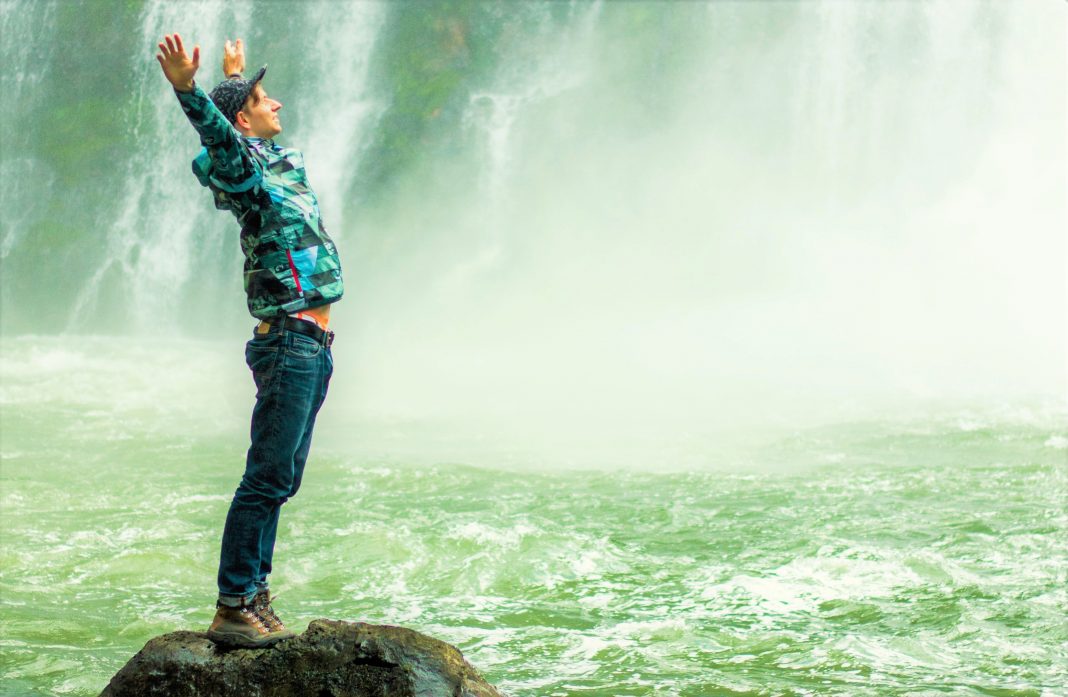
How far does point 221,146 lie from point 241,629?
5.06 feet

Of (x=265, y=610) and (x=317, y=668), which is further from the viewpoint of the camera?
(x=265, y=610)

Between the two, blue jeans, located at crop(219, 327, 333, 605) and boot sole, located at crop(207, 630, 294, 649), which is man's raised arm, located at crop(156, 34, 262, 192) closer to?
blue jeans, located at crop(219, 327, 333, 605)

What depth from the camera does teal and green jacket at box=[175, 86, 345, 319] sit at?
380cm

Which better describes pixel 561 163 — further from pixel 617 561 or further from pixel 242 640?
pixel 242 640

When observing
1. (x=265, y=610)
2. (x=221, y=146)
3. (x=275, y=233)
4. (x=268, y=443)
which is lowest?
(x=265, y=610)

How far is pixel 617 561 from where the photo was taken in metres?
7.34

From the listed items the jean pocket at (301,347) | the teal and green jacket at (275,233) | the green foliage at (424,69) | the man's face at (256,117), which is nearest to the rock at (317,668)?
the jean pocket at (301,347)

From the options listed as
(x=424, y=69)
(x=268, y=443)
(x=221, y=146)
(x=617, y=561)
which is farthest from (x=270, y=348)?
(x=424, y=69)

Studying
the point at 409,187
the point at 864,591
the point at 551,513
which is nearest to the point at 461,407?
the point at 551,513

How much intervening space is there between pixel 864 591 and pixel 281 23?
21.8 metres

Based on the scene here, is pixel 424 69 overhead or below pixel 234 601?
overhead

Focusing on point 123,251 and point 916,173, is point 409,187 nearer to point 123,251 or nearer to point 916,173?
point 123,251

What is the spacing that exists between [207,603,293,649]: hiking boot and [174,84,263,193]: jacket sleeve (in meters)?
1.36

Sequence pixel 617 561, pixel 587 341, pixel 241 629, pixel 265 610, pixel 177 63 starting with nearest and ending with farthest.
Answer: pixel 177 63, pixel 241 629, pixel 265 610, pixel 617 561, pixel 587 341
